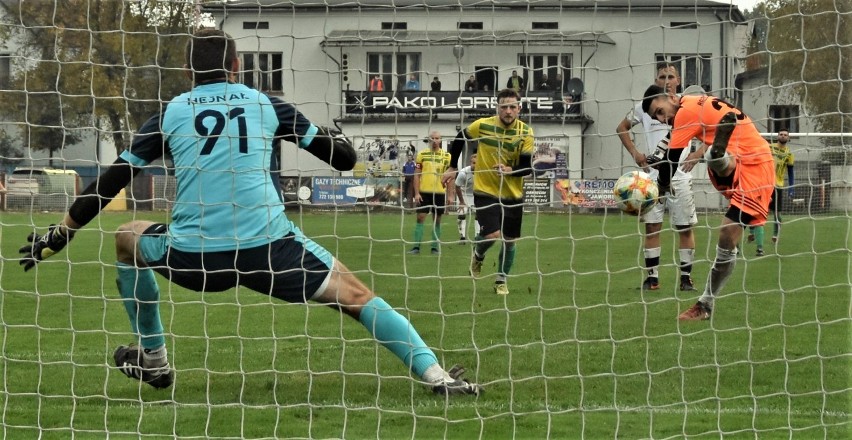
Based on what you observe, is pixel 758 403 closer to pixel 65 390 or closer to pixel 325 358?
pixel 325 358

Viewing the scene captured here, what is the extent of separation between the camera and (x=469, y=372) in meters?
6.12

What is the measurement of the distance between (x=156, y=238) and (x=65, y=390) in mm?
1159

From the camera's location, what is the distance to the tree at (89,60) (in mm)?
5512

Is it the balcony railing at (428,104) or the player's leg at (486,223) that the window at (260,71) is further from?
the player's leg at (486,223)

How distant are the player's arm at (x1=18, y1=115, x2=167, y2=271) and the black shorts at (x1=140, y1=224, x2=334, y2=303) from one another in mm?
401

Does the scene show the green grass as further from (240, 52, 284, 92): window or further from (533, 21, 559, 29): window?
(533, 21, 559, 29): window

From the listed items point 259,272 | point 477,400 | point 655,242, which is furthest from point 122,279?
point 655,242

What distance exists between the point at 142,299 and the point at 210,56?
132 cm

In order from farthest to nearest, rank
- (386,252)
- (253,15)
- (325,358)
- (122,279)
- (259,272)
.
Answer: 1. (386,252)
2. (325,358)
3. (253,15)
4. (122,279)
5. (259,272)

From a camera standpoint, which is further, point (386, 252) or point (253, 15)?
point (386, 252)

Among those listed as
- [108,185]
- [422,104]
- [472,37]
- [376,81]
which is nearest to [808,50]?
[472,37]

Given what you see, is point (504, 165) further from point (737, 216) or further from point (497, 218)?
point (737, 216)

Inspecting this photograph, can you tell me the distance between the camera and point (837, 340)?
7367 millimetres

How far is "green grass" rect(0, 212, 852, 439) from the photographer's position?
16.5 feet
